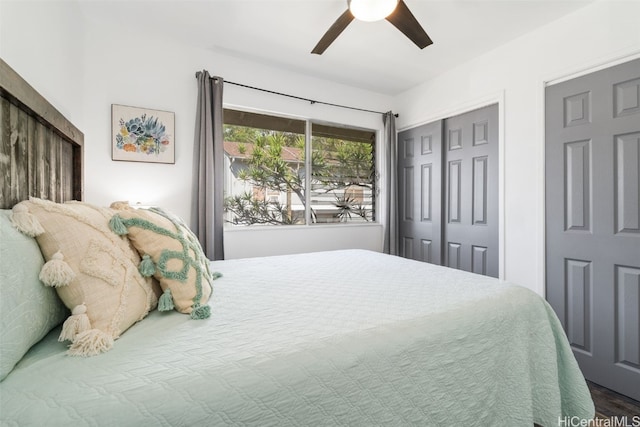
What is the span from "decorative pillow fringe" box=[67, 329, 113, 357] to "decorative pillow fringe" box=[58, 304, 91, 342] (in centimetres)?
2

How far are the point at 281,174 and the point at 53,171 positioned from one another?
6.63 ft

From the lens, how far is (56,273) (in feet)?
2.64

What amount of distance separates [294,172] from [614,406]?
3041 millimetres

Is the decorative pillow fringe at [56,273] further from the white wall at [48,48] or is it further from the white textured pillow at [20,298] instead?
the white wall at [48,48]

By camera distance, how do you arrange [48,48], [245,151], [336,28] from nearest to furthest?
[48,48]
[336,28]
[245,151]

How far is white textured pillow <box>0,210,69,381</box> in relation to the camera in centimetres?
68

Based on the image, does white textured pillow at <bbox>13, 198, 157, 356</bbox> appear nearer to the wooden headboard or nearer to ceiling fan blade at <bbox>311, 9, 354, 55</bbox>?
the wooden headboard

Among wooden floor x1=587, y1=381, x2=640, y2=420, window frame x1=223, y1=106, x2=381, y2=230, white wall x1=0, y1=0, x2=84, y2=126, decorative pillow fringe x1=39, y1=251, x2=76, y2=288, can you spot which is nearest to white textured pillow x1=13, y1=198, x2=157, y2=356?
decorative pillow fringe x1=39, y1=251, x2=76, y2=288

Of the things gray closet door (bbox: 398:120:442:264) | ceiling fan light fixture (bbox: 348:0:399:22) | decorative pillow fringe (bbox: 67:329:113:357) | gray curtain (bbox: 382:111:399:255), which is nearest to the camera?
decorative pillow fringe (bbox: 67:329:113:357)

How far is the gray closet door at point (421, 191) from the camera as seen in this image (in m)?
3.29

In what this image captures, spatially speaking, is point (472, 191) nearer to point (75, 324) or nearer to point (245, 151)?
point (245, 151)

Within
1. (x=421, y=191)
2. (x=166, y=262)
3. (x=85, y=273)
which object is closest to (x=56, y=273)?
(x=85, y=273)

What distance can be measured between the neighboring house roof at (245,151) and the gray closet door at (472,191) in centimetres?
163

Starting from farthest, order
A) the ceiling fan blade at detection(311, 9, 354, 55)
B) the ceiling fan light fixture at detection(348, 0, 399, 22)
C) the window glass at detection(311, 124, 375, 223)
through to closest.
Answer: the window glass at detection(311, 124, 375, 223) < the ceiling fan blade at detection(311, 9, 354, 55) < the ceiling fan light fixture at detection(348, 0, 399, 22)
